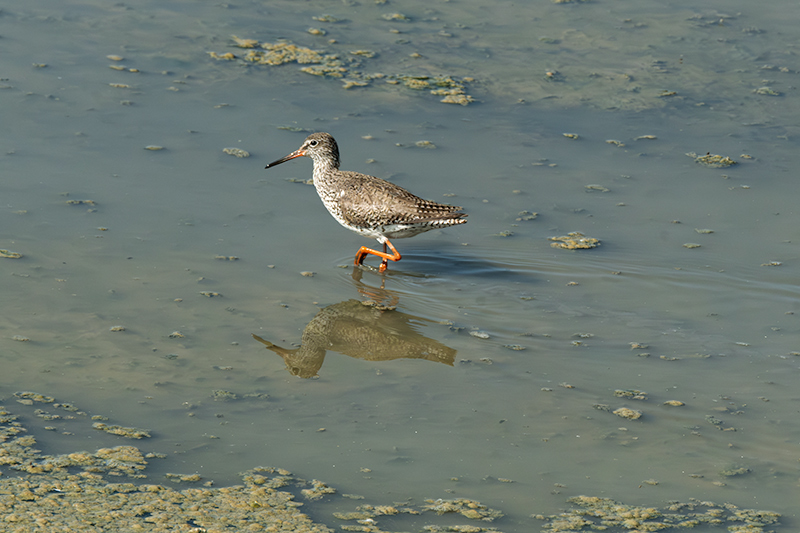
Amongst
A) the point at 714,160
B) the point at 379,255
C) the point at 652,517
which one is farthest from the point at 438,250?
the point at 652,517

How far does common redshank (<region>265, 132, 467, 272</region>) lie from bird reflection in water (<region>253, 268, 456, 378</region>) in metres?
0.71

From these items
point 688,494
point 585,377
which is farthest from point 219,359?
point 688,494

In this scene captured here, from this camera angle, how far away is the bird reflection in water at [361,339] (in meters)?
6.30

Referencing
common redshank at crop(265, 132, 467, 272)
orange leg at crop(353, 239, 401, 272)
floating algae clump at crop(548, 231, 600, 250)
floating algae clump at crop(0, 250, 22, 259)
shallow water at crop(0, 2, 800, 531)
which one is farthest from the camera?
floating algae clump at crop(548, 231, 600, 250)

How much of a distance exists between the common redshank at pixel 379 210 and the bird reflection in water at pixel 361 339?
Answer: 71 centimetres

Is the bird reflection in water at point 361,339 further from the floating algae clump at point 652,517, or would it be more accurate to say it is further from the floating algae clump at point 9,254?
the floating algae clump at point 9,254

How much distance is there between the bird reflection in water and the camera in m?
6.30

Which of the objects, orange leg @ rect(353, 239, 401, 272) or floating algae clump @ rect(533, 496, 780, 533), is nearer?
floating algae clump @ rect(533, 496, 780, 533)

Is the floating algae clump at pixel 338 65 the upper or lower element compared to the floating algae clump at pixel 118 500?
upper

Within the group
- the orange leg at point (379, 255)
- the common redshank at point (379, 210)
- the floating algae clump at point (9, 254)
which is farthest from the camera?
the orange leg at point (379, 255)

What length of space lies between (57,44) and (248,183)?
3.95 meters

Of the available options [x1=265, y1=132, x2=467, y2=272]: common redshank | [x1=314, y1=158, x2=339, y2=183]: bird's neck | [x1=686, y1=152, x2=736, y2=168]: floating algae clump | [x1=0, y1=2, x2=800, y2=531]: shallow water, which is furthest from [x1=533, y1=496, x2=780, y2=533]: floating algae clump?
[x1=686, y1=152, x2=736, y2=168]: floating algae clump

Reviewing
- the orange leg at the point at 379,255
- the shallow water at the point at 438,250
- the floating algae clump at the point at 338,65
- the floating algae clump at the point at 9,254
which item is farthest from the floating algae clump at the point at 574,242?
the floating algae clump at the point at 9,254

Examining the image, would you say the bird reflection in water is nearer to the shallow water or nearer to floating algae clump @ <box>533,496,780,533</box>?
the shallow water
